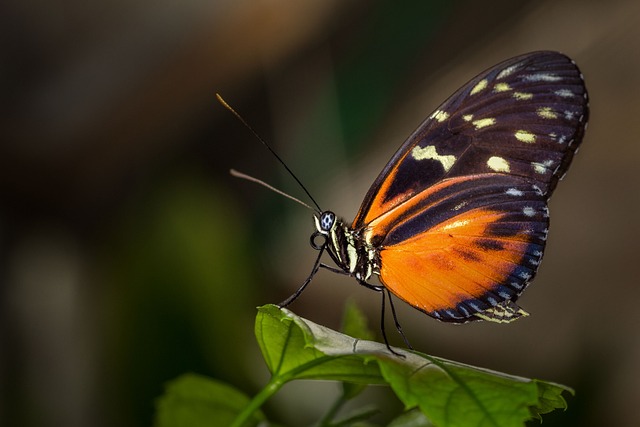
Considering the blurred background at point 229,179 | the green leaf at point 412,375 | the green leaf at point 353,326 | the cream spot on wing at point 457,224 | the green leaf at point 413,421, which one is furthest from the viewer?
the blurred background at point 229,179

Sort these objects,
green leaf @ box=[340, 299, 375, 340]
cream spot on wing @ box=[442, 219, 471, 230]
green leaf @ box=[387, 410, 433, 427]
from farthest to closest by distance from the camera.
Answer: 1. cream spot on wing @ box=[442, 219, 471, 230]
2. green leaf @ box=[340, 299, 375, 340]
3. green leaf @ box=[387, 410, 433, 427]

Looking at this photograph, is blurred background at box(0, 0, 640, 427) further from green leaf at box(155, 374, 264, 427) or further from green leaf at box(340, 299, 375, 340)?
green leaf at box(340, 299, 375, 340)

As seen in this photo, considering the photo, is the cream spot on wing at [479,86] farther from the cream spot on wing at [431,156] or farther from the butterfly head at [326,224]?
the butterfly head at [326,224]

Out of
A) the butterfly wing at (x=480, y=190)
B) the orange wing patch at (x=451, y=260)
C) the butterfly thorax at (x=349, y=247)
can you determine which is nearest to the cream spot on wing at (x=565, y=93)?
the butterfly wing at (x=480, y=190)

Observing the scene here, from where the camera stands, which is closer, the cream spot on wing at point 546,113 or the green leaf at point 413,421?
the green leaf at point 413,421

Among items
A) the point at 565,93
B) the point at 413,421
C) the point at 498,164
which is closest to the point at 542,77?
the point at 565,93

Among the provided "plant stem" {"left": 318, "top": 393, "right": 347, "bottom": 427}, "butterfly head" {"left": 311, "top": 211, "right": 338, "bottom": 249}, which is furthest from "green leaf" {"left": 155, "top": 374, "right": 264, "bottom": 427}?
"butterfly head" {"left": 311, "top": 211, "right": 338, "bottom": 249}

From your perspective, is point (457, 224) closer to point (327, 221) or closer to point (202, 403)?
point (327, 221)

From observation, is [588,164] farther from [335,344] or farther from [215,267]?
[335,344]
